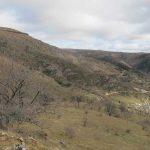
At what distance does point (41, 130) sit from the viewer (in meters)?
39.4

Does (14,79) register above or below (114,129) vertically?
above

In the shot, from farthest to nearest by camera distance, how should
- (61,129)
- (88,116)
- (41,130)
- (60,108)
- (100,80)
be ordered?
(100,80) → (60,108) → (88,116) → (61,129) → (41,130)

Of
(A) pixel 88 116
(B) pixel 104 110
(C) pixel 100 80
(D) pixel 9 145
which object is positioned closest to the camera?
(D) pixel 9 145

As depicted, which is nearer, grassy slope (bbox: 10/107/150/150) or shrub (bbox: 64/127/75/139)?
grassy slope (bbox: 10/107/150/150)

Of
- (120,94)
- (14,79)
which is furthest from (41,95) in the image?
(120,94)

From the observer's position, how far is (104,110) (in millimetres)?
67125

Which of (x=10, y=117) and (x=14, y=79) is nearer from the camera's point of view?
(x=10, y=117)

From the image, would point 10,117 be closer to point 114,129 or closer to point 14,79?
point 114,129

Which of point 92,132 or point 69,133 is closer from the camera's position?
point 69,133

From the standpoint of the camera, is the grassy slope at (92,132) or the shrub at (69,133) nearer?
the grassy slope at (92,132)

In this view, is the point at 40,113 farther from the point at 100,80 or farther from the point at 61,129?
the point at 100,80

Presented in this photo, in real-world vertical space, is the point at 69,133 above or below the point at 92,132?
above

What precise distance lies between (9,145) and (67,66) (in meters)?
126

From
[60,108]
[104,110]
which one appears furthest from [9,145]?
[104,110]
